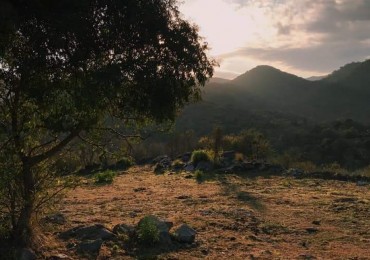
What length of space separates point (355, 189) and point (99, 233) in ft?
49.1

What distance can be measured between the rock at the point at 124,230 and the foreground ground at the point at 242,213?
0.94 metres

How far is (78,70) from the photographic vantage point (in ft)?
32.3

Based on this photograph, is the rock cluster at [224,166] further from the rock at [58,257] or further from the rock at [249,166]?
the rock at [58,257]

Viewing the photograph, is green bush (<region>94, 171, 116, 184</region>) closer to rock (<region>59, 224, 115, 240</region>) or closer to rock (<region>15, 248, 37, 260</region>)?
rock (<region>59, 224, 115, 240</region>)

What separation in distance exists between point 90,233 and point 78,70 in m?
5.07

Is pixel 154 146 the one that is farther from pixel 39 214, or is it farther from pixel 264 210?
pixel 39 214

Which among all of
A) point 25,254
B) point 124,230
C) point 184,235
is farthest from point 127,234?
point 25,254

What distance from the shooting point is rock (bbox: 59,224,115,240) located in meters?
12.3

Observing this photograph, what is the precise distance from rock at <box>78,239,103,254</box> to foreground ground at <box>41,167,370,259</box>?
0.18 metres

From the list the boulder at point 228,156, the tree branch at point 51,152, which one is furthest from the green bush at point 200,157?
the tree branch at point 51,152

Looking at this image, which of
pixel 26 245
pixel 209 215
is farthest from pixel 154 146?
pixel 26 245

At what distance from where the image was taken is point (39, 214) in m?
11.9

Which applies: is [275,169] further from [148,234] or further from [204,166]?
[148,234]

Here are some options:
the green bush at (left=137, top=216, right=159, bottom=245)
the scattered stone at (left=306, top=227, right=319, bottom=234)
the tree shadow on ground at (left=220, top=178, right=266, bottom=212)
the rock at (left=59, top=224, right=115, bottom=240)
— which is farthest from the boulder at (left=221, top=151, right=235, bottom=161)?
the rock at (left=59, top=224, right=115, bottom=240)
